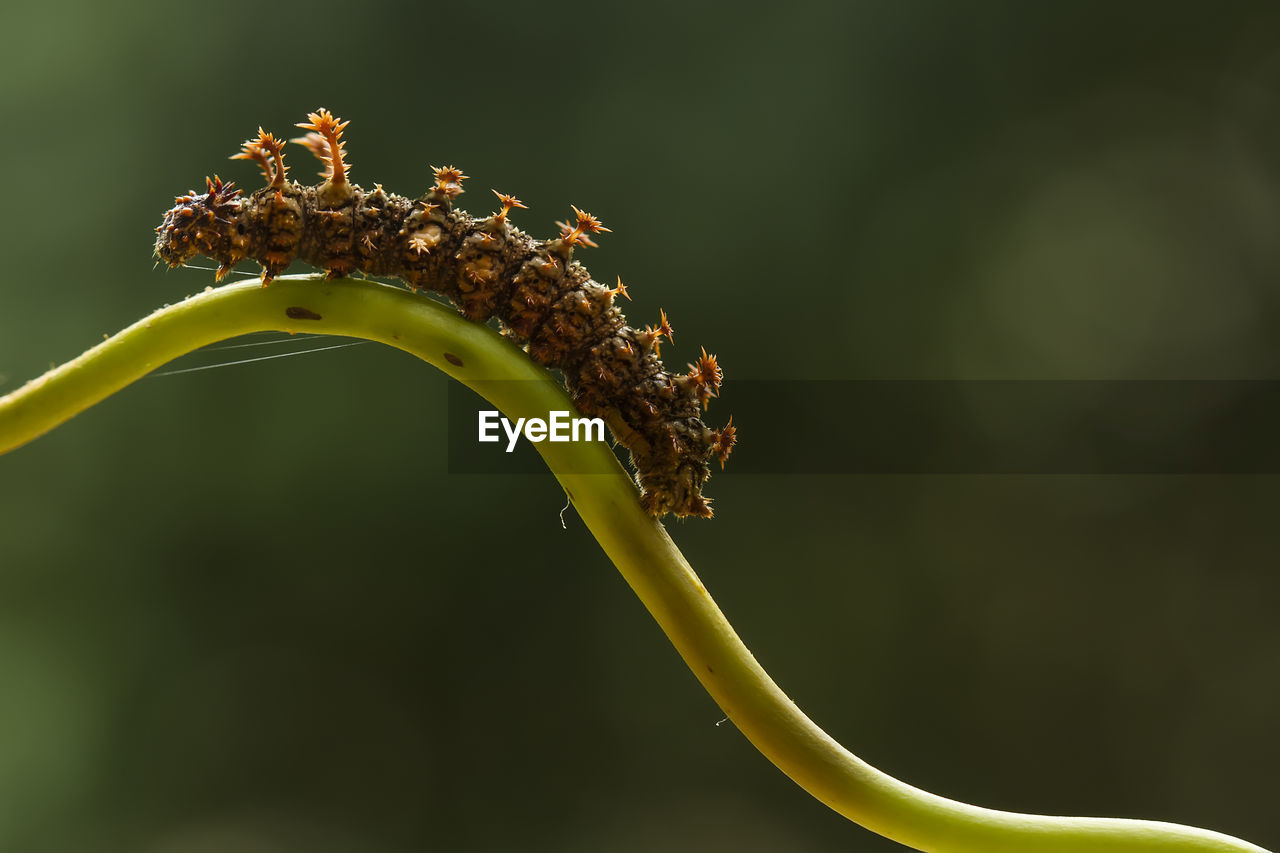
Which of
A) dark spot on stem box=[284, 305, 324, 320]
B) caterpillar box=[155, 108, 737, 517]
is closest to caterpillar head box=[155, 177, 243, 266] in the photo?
caterpillar box=[155, 108, 737, 517]

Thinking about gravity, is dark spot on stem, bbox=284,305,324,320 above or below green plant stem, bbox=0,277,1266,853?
above

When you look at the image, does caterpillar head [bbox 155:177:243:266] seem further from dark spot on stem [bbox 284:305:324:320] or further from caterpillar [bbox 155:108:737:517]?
dark spot on stem [bbox 284:305:324:320]

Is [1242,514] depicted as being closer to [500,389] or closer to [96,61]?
[500,389]

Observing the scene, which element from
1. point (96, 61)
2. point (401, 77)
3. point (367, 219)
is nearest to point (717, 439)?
point (367, 219)

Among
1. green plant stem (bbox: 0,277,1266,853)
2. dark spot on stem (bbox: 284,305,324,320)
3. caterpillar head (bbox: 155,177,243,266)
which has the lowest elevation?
green plant stem (bbox: 0,277,1266,853)

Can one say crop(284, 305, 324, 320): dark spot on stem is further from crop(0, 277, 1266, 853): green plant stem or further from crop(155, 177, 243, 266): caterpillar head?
crop(155, 177, 243, 266): caterpillar head

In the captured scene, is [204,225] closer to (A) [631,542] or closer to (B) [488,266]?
(B) [488,266]

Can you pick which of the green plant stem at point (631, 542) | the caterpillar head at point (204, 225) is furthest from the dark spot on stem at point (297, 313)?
the caterpillar head at point (204, 225)
